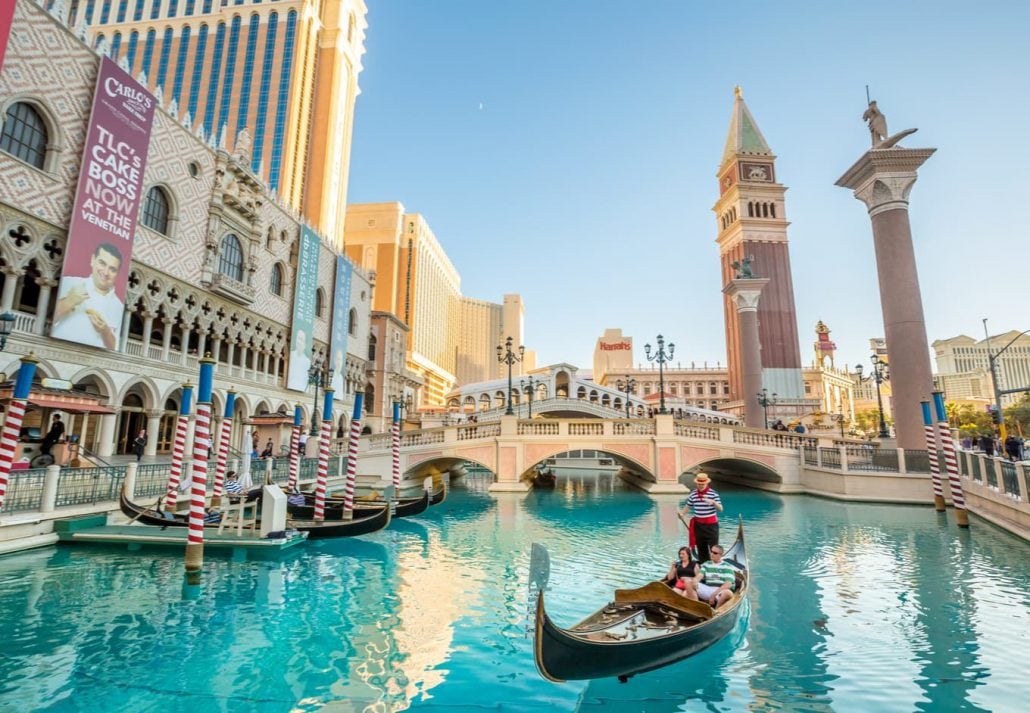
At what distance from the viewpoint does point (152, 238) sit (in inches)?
816

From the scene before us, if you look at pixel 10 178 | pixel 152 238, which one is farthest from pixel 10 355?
pixel 152 238

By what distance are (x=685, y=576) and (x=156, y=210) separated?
24.0 meters

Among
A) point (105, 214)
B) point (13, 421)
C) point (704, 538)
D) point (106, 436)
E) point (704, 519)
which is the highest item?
point (105, 214)

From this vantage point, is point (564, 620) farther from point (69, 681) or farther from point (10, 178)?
point (10, 178)

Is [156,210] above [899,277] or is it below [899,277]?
above

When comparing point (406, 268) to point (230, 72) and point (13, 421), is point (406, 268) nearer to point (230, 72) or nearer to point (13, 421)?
point (230, 72)

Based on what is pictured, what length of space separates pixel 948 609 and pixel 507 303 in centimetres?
12880

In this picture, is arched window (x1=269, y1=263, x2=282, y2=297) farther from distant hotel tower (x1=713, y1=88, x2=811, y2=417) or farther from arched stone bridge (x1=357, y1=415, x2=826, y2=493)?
distant hotel tower (x1=713, y1=88, x2=811, y2=417)

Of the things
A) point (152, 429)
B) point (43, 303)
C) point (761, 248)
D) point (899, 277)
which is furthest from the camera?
point (761, 248)

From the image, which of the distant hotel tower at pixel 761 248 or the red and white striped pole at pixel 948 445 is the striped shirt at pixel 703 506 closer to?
the red and white striped pole at pixel 948 445

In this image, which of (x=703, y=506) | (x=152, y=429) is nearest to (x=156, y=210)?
(x=152, y=429)

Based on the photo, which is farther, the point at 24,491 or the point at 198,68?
the point at 198,68

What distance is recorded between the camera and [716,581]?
657 cm

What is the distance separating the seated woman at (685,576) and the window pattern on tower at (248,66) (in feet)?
209
